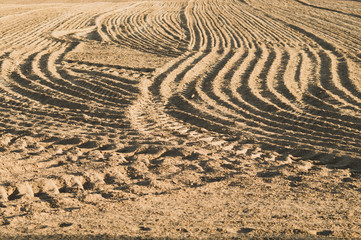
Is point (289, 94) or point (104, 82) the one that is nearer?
point (289, 94)

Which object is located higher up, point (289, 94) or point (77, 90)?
point (289, 94)

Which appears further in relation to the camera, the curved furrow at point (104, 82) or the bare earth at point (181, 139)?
the curved furrow at point (104, 82)

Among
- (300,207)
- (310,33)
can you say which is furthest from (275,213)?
(310,33)

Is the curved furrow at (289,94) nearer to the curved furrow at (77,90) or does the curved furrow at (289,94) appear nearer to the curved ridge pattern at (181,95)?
the curved ridge pattern at (181,95)

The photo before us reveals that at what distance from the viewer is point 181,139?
243 inches

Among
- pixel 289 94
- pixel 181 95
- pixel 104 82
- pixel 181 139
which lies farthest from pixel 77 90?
pixel 289 94

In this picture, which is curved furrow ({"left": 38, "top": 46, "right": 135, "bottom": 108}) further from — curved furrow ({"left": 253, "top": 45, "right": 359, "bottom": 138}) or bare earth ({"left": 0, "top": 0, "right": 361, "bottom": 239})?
curved furrow ({"left": 253, "top": 45, "right": 359, "bottom": 138})

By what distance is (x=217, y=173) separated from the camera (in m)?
4.93

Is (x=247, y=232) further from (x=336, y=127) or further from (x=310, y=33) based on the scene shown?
(x=310, y=33)

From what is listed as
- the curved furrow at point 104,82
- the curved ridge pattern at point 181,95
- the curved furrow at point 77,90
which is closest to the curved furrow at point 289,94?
the curved ridge pattern at point 181,95

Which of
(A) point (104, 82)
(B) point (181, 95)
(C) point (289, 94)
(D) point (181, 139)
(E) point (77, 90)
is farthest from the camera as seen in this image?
(A) point (104, 82)

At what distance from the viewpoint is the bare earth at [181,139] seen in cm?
381

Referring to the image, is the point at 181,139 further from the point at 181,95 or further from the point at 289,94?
the point at 289,94

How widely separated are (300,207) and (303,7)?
24.0m
